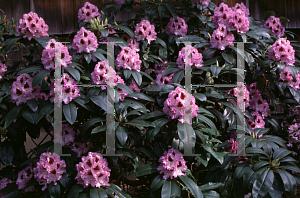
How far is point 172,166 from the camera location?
1580 mm

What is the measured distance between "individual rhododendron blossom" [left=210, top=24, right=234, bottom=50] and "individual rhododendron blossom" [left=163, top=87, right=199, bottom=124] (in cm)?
65

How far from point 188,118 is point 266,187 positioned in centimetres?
56

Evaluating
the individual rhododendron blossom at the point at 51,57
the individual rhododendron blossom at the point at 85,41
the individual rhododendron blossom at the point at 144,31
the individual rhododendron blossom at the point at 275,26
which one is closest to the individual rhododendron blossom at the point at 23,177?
the individual rhododendron blossom at the point at 51,57

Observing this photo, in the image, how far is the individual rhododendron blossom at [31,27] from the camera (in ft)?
6.08

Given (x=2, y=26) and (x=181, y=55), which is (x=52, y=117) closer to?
(x=181, y=55)

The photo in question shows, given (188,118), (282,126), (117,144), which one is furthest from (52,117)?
(282,126)

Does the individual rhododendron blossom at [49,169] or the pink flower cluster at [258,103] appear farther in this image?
the pink flower cluster at [258,103]

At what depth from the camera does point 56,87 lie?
1704mm

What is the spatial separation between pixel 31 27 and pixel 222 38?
48.7 inches

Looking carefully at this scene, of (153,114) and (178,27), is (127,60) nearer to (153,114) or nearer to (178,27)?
(153,114)

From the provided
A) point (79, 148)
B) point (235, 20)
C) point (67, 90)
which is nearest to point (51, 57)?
point (67, 90)

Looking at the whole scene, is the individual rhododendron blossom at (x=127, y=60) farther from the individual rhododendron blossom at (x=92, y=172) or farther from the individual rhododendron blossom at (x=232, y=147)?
the individual rhododendron blossom at (x=232, y=147)

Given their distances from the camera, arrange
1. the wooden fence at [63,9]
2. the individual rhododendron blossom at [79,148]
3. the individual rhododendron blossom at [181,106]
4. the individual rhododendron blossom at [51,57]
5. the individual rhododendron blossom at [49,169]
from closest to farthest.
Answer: the individual rhododendron blossom at [181,106], the individual rhododendron blossom at [49,169], the individual rhododendron blossom at [51,57], the individual rhododendron blossom at [79,148], the wooden fence at [63,9]

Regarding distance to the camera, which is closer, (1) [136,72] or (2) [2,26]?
(1) [136,72]
